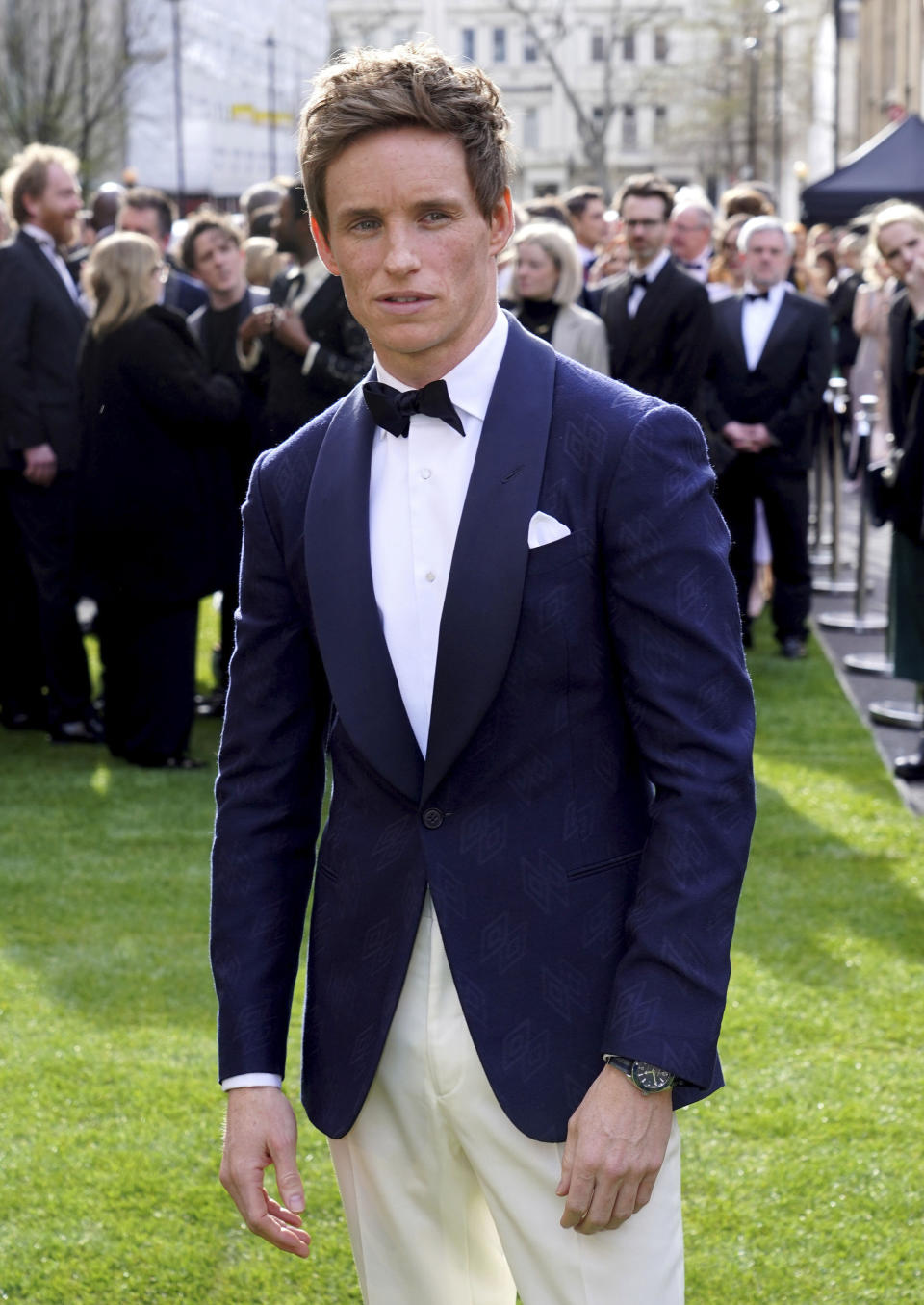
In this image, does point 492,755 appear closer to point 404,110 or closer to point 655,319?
point 404,110

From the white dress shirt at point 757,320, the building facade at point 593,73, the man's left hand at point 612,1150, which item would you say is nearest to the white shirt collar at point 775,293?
the white dress shirt at point 757,320

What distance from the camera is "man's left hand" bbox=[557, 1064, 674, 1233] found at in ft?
6.15

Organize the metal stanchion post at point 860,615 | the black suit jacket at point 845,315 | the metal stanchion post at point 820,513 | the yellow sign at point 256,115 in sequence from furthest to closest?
the yellow sign at point 256,115 → the black suit jacket at point 845,315 → the metal stanchion post at point 820,513 → the metal stanchion post at point 860,615

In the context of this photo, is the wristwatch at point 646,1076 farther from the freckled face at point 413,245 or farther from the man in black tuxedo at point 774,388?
the man in black tuxedo at point 774,388

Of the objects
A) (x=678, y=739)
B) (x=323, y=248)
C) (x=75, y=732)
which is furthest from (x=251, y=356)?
(x=678, y=739)

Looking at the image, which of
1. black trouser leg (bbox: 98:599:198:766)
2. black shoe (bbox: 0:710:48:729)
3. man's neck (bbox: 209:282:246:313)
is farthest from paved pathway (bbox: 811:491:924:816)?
black shoe (bbox: 0:710:48:729)

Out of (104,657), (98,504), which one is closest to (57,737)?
(104,657)

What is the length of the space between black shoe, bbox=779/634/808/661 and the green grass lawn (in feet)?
9.22

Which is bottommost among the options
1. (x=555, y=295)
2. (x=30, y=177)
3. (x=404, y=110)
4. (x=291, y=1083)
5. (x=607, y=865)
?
(x=291, y=1083)

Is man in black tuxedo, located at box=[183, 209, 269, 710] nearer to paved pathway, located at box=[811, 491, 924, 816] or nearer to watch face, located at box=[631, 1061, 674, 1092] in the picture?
paved pathway, located at box=[811, 491, 924, 816]

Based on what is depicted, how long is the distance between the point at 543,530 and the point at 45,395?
6571 mm

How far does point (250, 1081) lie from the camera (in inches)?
84.0

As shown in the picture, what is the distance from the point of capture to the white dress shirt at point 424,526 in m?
2.04

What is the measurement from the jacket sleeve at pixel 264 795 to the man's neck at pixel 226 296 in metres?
6.41
